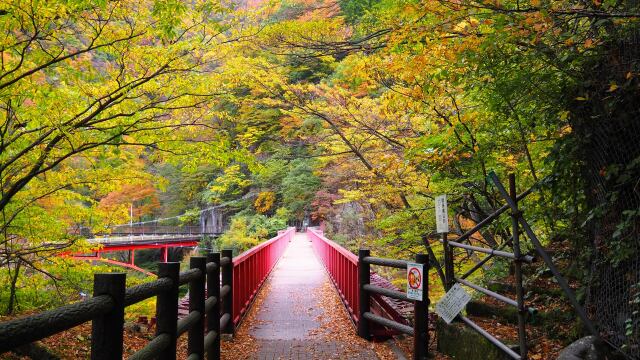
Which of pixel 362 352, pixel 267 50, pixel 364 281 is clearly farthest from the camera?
pixel 267 50

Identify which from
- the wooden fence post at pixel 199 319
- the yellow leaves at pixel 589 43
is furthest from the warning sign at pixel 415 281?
the yellow leaves at pixel 589 43

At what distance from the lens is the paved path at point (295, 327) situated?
585cm

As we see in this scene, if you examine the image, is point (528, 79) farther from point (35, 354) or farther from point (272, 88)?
point (272, 88)

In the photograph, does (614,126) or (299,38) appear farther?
(299,38)

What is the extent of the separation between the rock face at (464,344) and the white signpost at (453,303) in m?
0.40

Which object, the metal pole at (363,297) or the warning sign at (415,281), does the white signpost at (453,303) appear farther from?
the metal pole at (363,297)

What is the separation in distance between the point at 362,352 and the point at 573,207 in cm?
306

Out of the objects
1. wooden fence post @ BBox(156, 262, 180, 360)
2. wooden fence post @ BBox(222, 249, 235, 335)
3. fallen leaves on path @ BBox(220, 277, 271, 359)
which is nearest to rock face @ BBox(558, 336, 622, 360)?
wooden fence post @ BBox(156, 262, 180, 360)

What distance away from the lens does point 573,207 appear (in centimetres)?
489

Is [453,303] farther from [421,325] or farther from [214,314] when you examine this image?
[214,314]

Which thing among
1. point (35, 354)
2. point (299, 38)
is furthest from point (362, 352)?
point (299, 38)

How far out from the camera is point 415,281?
505 cm

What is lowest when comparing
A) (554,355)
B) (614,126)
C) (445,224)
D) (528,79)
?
(554,355)

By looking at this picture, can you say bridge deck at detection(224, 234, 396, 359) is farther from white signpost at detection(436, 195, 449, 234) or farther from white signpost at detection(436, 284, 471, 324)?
white signpost at detection(436, 195, 449, 234)
